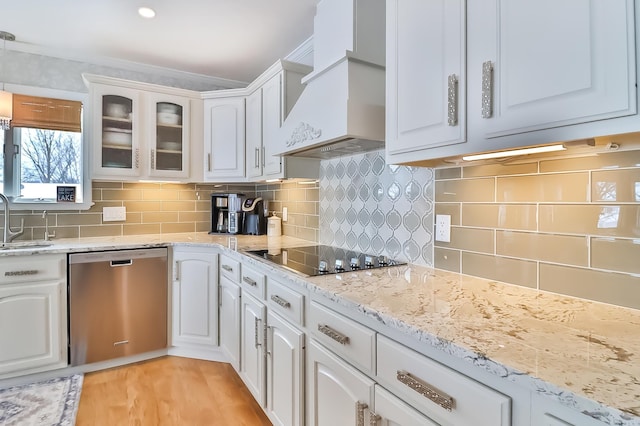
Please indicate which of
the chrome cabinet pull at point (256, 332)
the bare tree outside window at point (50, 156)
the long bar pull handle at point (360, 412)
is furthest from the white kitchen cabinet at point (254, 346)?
the bare tree outside window at point (50, 156)

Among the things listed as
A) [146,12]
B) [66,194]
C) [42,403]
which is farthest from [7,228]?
[146,12]

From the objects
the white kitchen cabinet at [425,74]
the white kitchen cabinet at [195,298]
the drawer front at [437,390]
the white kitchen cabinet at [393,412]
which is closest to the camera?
the drawer front at [437,390]

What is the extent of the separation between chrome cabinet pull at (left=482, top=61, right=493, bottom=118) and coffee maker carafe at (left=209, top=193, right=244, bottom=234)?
244 centimetres

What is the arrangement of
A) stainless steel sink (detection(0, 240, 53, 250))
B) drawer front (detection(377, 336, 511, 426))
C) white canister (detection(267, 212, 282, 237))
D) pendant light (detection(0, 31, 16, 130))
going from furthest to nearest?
white canister (detection(267, 212, 282, 237))
stainless steel sink (detection(0, 240, 53, 250))
pendant light (detection(0, 31, 16, 130))
drawer front (detection(377, 336, 511, 426))

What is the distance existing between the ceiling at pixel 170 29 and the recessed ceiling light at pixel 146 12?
28 millimetres

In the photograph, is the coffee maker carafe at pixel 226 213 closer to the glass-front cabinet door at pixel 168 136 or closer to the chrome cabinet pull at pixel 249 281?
the glass-front cabinet door at pixel 168 136

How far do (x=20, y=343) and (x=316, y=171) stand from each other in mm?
2247

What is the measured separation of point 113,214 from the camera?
9.59 ft

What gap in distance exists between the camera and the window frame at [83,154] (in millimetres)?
2615

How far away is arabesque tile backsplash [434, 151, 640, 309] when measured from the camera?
994 millimetres

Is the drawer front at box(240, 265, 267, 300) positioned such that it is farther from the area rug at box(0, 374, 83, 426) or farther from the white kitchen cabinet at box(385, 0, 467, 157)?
the area rug at box(0, 374, 83, 426)

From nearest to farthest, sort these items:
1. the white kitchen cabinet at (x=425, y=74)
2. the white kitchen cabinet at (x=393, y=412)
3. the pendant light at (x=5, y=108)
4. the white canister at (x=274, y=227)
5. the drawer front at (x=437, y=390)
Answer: the drawer front at (x=437, y=390), the white kitchen cabinet at (x=393, y=412), the white kitchen cabinet at (x=425, y=74), the pendant light at (x=5, y=108), the white canister at (x=274, y=227)

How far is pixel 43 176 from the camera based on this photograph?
2.74 metres

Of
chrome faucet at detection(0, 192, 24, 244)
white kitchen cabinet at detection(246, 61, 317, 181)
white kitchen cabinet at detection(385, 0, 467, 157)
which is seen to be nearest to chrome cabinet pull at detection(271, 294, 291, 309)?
white kitchen cabinet at detection(385, 0, 467, 157)
